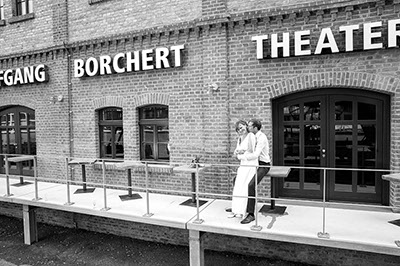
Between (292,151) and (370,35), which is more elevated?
(370,35)

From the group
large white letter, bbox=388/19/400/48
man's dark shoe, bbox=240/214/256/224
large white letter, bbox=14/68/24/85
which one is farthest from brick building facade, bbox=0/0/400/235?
man's dark shoe, bbox=240/214/256/224

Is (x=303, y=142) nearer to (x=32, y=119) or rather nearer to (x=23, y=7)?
(x=32, y=119)

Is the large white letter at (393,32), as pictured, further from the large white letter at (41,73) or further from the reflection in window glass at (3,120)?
the reflection in window glass at (3,120)

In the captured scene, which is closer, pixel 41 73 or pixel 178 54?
pixel 178 54

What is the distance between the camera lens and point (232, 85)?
651cm

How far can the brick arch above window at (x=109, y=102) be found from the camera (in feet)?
25.2

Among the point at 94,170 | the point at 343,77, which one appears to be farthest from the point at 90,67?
the point at 343,77

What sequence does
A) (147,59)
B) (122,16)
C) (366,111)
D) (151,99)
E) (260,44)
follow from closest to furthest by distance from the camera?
(366,111), (260,44), (147,59), (151,99), (122,16)

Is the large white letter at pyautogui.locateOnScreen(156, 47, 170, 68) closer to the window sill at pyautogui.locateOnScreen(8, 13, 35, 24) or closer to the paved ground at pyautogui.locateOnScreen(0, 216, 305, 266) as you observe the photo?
the paved ground at pyautogui.locateOnScreen(0, 216, 305, 266)

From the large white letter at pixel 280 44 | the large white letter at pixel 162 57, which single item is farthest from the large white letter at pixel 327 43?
the large white letter at pixel 162 57

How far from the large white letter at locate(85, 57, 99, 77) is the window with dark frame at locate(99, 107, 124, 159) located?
0.99 m

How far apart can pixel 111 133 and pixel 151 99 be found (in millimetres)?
1634

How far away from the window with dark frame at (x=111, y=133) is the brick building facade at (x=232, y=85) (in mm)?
74

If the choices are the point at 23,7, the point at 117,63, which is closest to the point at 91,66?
the point at 117,63
